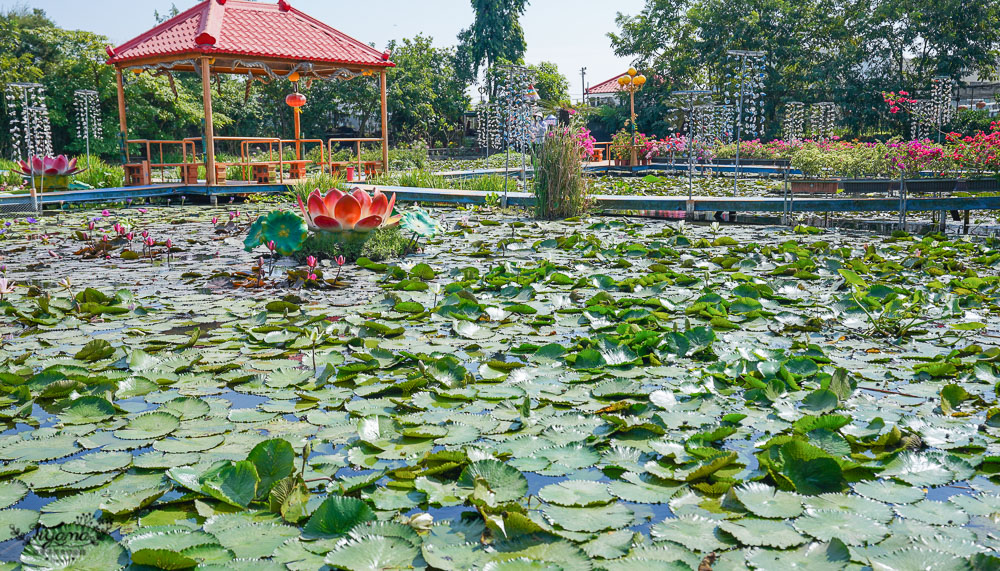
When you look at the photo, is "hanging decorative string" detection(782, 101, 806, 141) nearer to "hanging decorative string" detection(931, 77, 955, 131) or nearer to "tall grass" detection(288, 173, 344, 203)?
"hanging decorative string" detection(931, 77, 955, 131)

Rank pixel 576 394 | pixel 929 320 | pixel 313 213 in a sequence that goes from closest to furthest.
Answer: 1. pixel 576 394
2. pixel 929 320
3. pixel 313 213

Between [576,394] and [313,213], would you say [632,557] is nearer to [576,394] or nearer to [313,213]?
[576,394]

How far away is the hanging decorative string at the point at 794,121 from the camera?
18875 millimetres

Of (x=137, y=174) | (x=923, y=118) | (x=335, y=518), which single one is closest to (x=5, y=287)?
(x=335, y=518)

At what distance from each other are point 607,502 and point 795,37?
2376 cm

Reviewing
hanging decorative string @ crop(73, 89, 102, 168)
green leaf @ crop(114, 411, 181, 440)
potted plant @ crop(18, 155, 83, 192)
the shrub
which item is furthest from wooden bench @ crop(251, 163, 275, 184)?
green leaf @ crop(114, 411, 181, 440)

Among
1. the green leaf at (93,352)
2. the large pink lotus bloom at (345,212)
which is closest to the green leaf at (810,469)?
the green leaf at (93,352)

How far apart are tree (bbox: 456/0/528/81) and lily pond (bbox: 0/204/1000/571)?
30070 millimetres

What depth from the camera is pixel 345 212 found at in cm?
480

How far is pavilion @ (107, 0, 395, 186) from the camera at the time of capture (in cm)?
1055

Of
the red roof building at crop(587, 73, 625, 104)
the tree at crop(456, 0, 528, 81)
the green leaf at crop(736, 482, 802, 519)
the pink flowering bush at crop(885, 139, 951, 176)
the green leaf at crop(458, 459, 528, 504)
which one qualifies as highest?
the tree at crop(456, 0, 528, 81)

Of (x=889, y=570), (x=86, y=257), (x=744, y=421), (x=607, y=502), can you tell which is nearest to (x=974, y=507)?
(x=889, y=570)

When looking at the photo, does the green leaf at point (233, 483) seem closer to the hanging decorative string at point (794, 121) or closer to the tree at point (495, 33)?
the hanging decorative string at point (794, 121)

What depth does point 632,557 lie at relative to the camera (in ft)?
4.45
